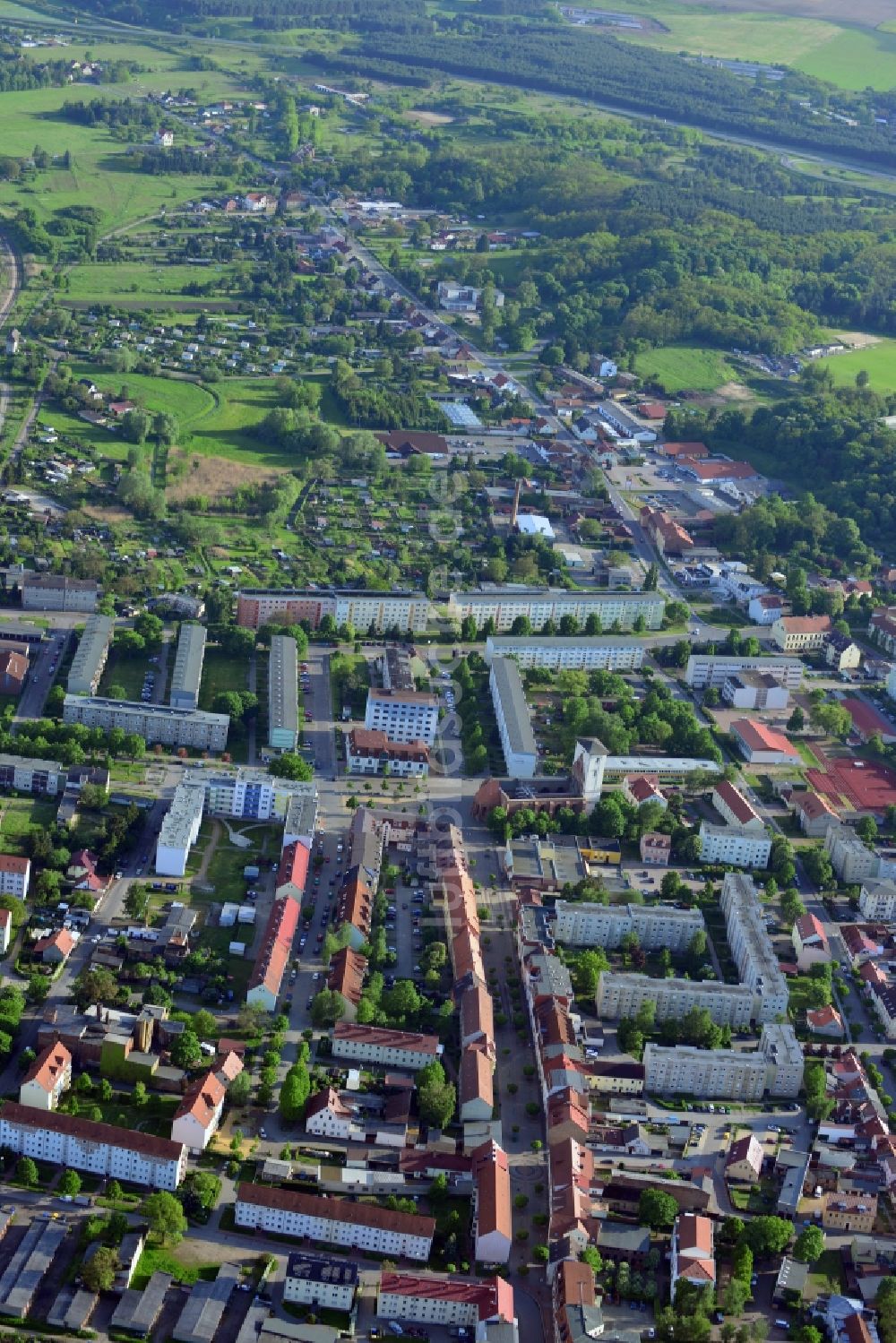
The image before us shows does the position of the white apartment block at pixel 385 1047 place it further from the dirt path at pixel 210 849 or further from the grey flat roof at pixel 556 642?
the grey flat roof at pixel 556 642

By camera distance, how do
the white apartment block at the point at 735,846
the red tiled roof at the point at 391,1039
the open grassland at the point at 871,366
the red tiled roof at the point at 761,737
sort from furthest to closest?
the open grassland at the point at 871,366
the red tiled roof at the point at 761,737
the white apartment block at the point at 735,846
the red tiled roof at the point at 391,1039

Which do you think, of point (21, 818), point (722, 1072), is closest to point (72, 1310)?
point (722, 1072)

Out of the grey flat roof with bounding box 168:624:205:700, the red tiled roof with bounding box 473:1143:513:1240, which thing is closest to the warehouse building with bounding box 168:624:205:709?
the grey flat roof with bounding box 168:624:205:700

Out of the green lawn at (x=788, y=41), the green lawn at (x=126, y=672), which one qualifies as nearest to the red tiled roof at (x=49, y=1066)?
the green lawn at (x=126, y=672)

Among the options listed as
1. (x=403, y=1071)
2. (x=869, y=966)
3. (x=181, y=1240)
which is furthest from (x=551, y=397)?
(x=181, y=1240)

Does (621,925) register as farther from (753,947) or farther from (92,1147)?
(92,1147)

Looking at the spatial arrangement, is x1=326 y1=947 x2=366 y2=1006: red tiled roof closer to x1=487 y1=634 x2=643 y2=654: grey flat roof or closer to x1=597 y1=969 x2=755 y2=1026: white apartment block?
x1=597 y1=969 x2=755 y2=1026: white apartment block

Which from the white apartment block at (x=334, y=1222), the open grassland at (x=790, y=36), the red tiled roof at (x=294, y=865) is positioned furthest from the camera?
the open grassland at (x=790, y=36)
